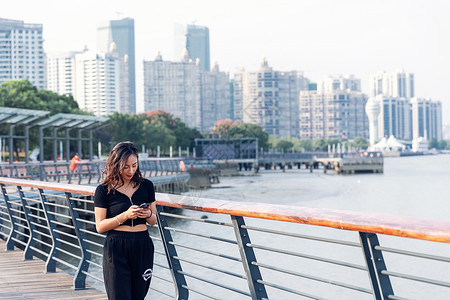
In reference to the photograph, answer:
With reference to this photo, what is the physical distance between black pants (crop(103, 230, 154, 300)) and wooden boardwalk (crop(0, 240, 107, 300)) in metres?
2.56

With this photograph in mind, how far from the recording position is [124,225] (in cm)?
430

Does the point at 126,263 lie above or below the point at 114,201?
below

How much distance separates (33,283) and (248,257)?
417 cm

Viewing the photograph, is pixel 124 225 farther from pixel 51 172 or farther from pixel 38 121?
pixel 38 121

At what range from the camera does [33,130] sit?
6006cm

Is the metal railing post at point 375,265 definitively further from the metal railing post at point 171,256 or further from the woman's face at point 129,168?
the metal railing post at point 171,256

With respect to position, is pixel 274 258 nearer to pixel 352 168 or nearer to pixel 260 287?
pixel 260 287

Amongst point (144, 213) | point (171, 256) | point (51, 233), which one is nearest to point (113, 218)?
point (144, 213)

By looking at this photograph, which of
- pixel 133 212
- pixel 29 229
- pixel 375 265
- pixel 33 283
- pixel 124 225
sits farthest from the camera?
pixel 29 229

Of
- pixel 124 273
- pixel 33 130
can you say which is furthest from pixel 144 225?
pixel 33 130

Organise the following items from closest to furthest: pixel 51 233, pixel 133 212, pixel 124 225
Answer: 1. pixel 133 212
2. pixel 124 225
3. pixel 51 233

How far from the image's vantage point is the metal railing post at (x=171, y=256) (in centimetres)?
534

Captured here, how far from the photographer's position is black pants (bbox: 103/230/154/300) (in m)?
4.27

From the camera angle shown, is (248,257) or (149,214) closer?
(149,214)
